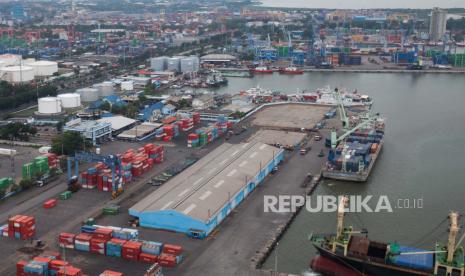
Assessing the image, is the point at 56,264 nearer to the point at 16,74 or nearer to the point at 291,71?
the point at 16,74

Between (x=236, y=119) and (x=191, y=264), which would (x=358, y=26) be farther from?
(x=191, y=264)

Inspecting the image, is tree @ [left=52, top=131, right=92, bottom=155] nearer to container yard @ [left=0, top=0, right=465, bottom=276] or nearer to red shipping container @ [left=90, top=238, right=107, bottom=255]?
container yard @ [left=0, top=0, right=465, bottom=276]

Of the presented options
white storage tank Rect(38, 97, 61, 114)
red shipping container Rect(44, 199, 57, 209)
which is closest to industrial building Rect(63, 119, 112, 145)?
white storage tank Rect(38, 97, 61, 114)

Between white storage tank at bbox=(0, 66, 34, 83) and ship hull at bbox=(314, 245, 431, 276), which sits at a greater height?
white storage tank at bbox=(0, 66, 34, 83)

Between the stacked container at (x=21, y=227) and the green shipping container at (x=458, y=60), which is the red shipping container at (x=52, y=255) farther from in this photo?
the green shipping container at (x=458, y=60)

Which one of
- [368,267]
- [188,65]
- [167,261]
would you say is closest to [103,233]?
[167,261]

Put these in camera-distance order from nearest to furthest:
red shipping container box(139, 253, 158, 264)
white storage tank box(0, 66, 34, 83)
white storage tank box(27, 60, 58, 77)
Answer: red shipping container box(139, 253, 158, 264) → white storage tank box(0, 66, 34, 83) → white storage tank box(27, 60, 58, 77)

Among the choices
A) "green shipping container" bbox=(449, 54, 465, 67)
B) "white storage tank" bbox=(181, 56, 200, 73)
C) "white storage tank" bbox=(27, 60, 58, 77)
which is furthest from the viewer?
"green shipping container" bbox=(449, 54, 465, 67)
